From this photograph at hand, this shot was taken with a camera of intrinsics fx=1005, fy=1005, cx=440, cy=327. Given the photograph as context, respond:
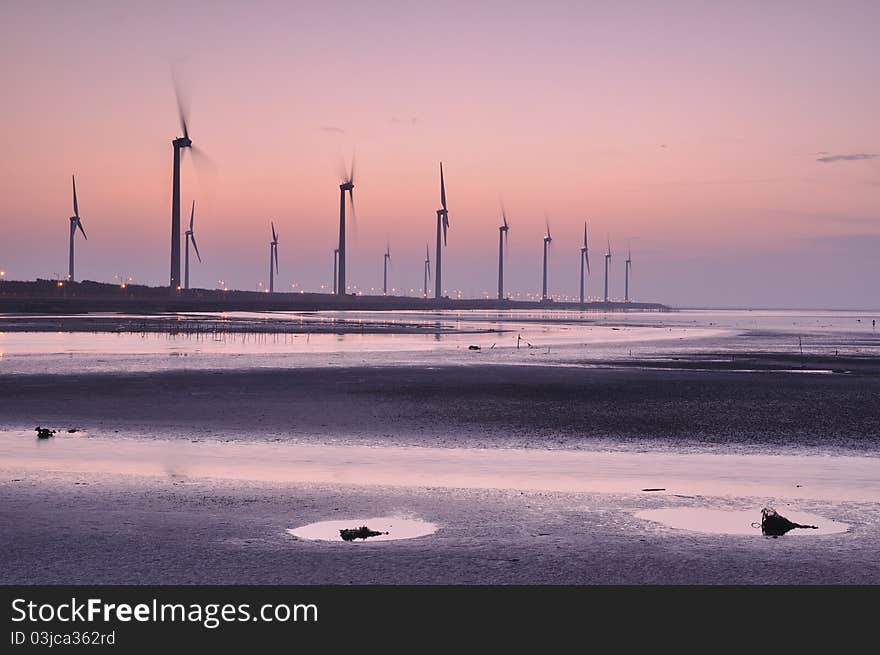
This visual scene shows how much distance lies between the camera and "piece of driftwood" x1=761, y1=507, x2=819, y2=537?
10625mm

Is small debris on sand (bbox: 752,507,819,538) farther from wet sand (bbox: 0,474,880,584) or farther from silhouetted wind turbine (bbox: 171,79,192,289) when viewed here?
silhouetted wind turbine (bbox: 171,79,192,289)

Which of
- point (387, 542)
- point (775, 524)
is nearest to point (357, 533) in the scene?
point (387, 542)

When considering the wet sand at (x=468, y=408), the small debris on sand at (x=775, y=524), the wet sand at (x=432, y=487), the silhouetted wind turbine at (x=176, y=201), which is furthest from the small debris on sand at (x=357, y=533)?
the silhouetted wind turbine at (x=176, y=201)

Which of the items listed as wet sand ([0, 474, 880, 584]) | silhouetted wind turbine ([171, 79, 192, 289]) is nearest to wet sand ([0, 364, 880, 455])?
wet sand ([0, 474, 880, 584])

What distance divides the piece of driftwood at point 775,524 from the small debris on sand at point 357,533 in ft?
13.4

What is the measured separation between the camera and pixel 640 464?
1552 cm

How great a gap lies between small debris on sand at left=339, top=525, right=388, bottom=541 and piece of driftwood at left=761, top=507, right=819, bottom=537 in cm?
408

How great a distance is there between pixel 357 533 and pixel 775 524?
4464 mm

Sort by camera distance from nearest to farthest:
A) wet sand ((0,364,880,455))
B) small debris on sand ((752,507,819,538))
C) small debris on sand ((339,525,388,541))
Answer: small debris on sand ((339,525,388,541)) < small debris on sand ((752,507,819,538)) < wet sand ((0,364,880,455))
